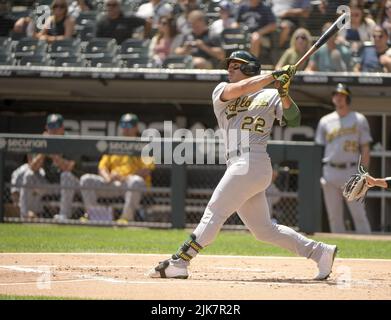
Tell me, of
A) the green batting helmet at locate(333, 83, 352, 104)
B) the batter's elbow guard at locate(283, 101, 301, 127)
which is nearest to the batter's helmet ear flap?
the batter's elbow guard at locate(283, 101, 301, 127)

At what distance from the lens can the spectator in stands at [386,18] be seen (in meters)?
12.2

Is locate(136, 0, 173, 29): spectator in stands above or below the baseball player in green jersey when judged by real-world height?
above

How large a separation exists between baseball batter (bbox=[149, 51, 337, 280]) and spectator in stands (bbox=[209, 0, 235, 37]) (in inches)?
257

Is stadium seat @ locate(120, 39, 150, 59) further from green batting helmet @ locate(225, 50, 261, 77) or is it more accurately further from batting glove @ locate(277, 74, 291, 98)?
batting glove @ locate(277, 74, 291, 98)

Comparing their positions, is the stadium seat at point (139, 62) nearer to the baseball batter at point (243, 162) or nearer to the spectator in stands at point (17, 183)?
the spectator in stands at point (17, 183)

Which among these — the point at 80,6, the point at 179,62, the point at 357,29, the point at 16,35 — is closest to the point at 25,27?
the point at 16,35

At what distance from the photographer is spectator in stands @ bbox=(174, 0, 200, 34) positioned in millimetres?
13195

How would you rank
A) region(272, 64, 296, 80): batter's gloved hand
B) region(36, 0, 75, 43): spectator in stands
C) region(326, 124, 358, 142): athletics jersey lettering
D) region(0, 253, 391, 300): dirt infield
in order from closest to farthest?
1. region(0, 253, 391, 300): dirt infield
2. region(272, 64, 296, 80): batter's gloved hand
3. region(326, 124, 358, 142): athletics jersey lettering
4. region(36, 0, 75, 43): spectator in stands

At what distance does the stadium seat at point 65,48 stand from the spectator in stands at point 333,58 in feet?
11.8

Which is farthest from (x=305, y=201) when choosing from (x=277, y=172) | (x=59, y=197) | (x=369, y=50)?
(x=59, y=197)

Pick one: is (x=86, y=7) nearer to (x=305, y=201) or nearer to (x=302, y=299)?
(x=305, y=201)

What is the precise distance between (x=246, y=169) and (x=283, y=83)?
2.29ft

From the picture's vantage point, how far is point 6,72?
1288cm

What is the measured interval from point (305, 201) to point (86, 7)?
5.51 meters
